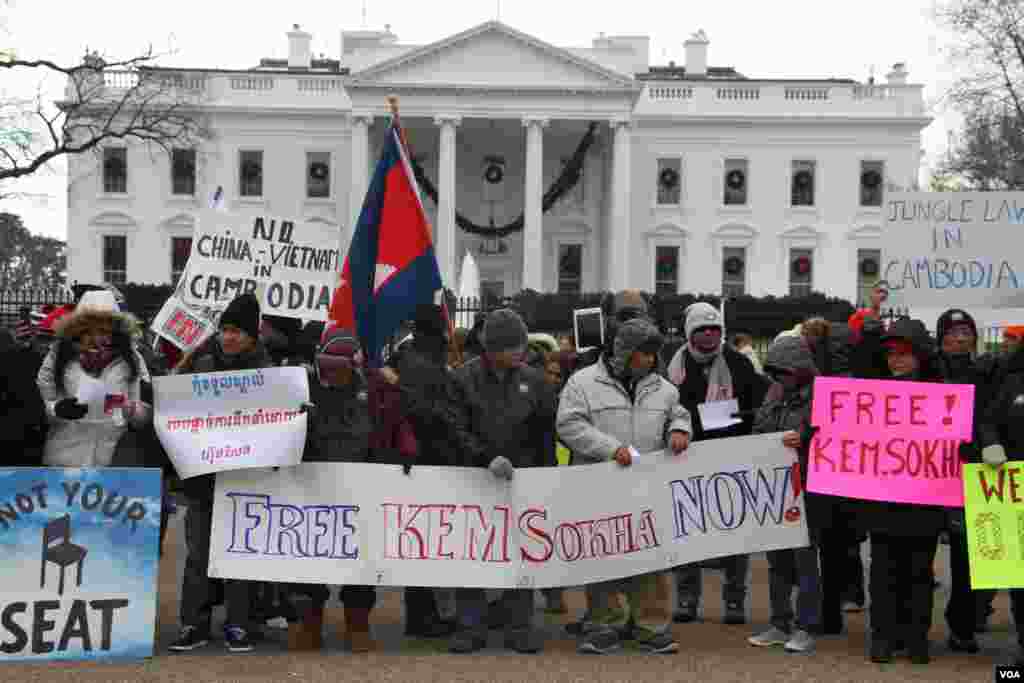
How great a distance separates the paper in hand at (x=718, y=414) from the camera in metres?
8.85

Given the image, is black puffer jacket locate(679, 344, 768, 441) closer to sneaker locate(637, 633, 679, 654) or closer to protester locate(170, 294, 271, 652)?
sneaker locate(637, 633, 679, 654)

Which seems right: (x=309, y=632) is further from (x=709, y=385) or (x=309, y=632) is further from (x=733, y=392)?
(x=733, y=392)

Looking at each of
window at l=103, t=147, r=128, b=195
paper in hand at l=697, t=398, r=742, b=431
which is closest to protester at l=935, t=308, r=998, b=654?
paper in hand at l=697, t=398, r=742, b=431

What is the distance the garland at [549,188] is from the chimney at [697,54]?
1091 cm

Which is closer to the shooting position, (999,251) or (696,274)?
(999,251)

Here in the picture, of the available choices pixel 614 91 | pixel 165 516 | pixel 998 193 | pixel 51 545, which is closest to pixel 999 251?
pixel 998 193

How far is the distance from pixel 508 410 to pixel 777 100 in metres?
51.3

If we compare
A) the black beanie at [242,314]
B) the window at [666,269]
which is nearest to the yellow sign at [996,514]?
the black beanie at [242,314]

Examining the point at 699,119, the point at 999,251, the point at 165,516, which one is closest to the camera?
the point at 165,516

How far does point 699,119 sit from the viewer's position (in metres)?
56.1

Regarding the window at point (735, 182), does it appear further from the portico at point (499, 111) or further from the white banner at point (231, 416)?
the white banner at point (231, 416)

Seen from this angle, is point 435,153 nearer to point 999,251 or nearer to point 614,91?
point 614,91

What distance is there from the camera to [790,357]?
8117mm

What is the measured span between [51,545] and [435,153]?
4821cm
